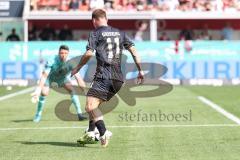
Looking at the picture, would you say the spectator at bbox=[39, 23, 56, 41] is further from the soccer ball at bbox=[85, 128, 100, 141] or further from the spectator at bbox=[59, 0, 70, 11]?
the soccer ball at bbox=[85, 128, 100, 141]

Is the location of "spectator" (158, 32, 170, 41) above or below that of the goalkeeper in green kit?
below

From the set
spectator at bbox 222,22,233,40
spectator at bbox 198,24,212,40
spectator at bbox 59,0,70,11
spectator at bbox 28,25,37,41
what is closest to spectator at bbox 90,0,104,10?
spectator at bbox 59,0,70,11

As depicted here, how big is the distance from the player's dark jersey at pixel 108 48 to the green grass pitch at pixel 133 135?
1.14m

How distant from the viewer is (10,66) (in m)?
34.5

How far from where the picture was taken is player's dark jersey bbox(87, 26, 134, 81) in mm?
11547

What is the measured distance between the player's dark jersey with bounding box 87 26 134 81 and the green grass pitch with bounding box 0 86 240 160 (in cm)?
114

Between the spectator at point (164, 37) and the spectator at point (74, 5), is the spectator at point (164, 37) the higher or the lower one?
the lower one

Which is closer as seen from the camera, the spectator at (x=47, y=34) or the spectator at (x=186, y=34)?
the spectator at (x=47, y=34)

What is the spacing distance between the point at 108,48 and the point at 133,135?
2418mm

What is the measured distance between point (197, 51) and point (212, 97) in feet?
38.1

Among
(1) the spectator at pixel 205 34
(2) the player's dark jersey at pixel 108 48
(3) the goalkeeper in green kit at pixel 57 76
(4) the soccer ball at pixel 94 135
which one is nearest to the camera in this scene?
(2) the player's dark jersey at pixel 108 48

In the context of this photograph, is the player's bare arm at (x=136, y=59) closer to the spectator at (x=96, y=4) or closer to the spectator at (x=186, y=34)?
the spectator at (x=96, y=4)

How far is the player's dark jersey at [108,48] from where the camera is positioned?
11547 mm

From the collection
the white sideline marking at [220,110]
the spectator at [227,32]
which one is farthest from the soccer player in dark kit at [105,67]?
the spectator at [227,32]
